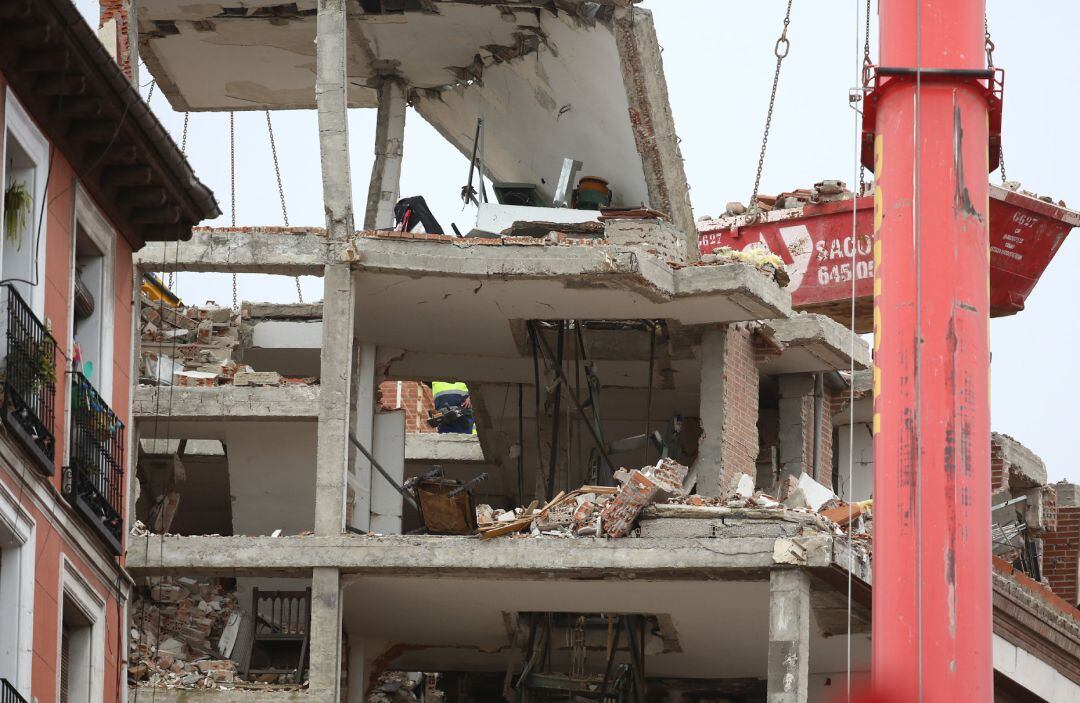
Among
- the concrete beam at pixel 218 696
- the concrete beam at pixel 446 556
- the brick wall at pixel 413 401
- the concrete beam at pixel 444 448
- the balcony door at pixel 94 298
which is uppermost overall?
the brick wall at pixel 413 401

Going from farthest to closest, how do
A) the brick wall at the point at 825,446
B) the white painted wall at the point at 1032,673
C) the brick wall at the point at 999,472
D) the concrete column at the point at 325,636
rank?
the brick wall at the point at 999,472
the brick wall at the point at 825,446
the white painted wall at the point at 1032,673
the concrete column at the point at 325,636

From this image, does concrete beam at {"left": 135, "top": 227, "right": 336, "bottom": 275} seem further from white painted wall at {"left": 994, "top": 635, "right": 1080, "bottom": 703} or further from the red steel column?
white painted wall at {"left": 994, "top": 635, "right": 1080, "bottom": 703}

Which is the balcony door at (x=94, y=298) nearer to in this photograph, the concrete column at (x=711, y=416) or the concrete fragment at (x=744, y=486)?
the concrete fragment at (x=744, y=486)

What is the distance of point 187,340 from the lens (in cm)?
3375

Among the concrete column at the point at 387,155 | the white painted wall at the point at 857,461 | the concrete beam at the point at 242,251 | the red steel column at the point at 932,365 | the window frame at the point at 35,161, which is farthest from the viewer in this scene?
the white painted wall at the point at 857,461

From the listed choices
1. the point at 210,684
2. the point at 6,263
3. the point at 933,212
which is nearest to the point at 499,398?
the point at 210,684

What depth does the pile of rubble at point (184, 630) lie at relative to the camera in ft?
94.7

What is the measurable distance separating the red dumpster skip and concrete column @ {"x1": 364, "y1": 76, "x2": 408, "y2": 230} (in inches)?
283

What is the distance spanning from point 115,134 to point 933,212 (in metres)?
7.88

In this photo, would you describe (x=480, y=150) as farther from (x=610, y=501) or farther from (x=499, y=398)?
(x=610, y=501)

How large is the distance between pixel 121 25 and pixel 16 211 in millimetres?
11764

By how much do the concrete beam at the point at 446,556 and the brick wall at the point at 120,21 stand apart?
263 inches

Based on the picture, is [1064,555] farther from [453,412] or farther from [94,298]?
[94,298]

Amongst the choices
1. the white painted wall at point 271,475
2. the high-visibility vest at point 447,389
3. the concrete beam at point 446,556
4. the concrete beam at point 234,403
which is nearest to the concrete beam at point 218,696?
the concrete beam at point 446,556
